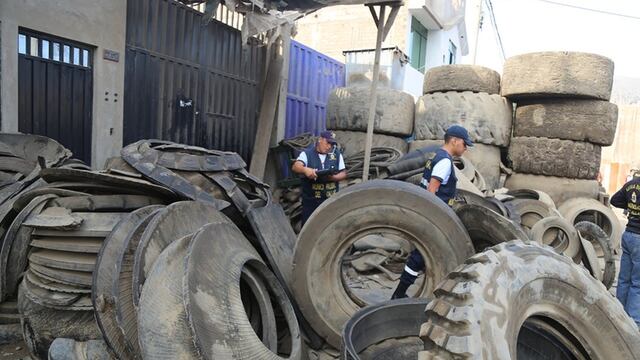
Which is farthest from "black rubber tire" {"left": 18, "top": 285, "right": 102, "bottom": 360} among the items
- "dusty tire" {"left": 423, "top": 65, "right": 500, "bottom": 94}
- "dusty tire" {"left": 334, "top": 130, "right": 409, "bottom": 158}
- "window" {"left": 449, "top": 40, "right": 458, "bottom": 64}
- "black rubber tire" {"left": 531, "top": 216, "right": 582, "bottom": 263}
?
"window" {"left": 449, "top": 40, "right": 458, "bottom": 64}

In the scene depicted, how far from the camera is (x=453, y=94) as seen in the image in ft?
23.8

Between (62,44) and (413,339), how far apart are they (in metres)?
4.81

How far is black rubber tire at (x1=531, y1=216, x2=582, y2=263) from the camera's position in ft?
16.4

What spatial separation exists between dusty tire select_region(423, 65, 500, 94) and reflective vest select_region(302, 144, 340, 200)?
3203mm

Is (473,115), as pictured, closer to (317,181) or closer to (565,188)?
(565,188)

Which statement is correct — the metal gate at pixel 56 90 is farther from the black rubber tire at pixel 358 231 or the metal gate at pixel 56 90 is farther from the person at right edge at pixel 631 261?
the person at right edge at pixel 631 261

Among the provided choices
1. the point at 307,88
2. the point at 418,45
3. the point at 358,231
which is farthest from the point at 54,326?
the point at 418,45

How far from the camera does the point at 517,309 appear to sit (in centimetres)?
169

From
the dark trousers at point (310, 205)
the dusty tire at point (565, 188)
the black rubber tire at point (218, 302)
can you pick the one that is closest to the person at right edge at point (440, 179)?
the black rubber tire at point (218, 302)

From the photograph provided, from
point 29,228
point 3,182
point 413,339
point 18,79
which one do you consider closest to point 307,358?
point 413,339

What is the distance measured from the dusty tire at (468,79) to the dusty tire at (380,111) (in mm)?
734

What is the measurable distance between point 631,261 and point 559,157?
291 centimetres

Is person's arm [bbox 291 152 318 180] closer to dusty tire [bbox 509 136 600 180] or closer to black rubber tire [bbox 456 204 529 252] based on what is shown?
black rubber tire [bbox 456 204 529 252]

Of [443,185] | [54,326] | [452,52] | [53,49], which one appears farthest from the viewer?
[452,52]
